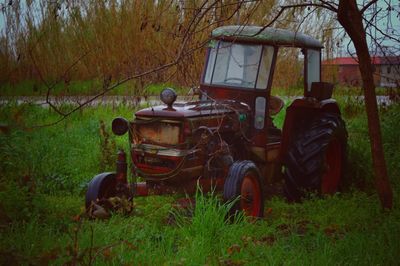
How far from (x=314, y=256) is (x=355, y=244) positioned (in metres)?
0.42

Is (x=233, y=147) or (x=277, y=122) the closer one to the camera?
(x=233, y=147)

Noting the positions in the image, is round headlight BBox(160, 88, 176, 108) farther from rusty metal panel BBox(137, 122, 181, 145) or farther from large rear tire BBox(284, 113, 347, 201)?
large rear tire BBox(284, 113, 347, 201)

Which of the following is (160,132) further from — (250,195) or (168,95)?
(250,195)

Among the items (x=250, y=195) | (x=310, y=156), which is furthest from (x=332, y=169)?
(x=250, y=195)

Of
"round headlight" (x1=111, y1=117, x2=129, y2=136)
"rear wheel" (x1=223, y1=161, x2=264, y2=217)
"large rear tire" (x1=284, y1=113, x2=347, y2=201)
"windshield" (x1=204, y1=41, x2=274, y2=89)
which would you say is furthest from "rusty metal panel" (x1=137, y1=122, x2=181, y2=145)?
"large rear tire" (x1=284, y1=113, x2=347, y2=201)

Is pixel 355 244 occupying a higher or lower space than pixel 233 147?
lower

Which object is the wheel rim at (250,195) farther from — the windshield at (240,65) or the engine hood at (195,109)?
the windshield at (240,65)

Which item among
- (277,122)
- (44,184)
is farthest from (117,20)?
(44,184)

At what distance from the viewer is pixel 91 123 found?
966cm

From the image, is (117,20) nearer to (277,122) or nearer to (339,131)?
(277,122)

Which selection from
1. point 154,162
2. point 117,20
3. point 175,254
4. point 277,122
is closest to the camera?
point 175,254

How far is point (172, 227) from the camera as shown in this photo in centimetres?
479

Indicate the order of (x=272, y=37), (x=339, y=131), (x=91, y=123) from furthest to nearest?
(x=91, y=123)
(x=339, y=131)
(x=272, y=37)

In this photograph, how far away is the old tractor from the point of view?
521cm
